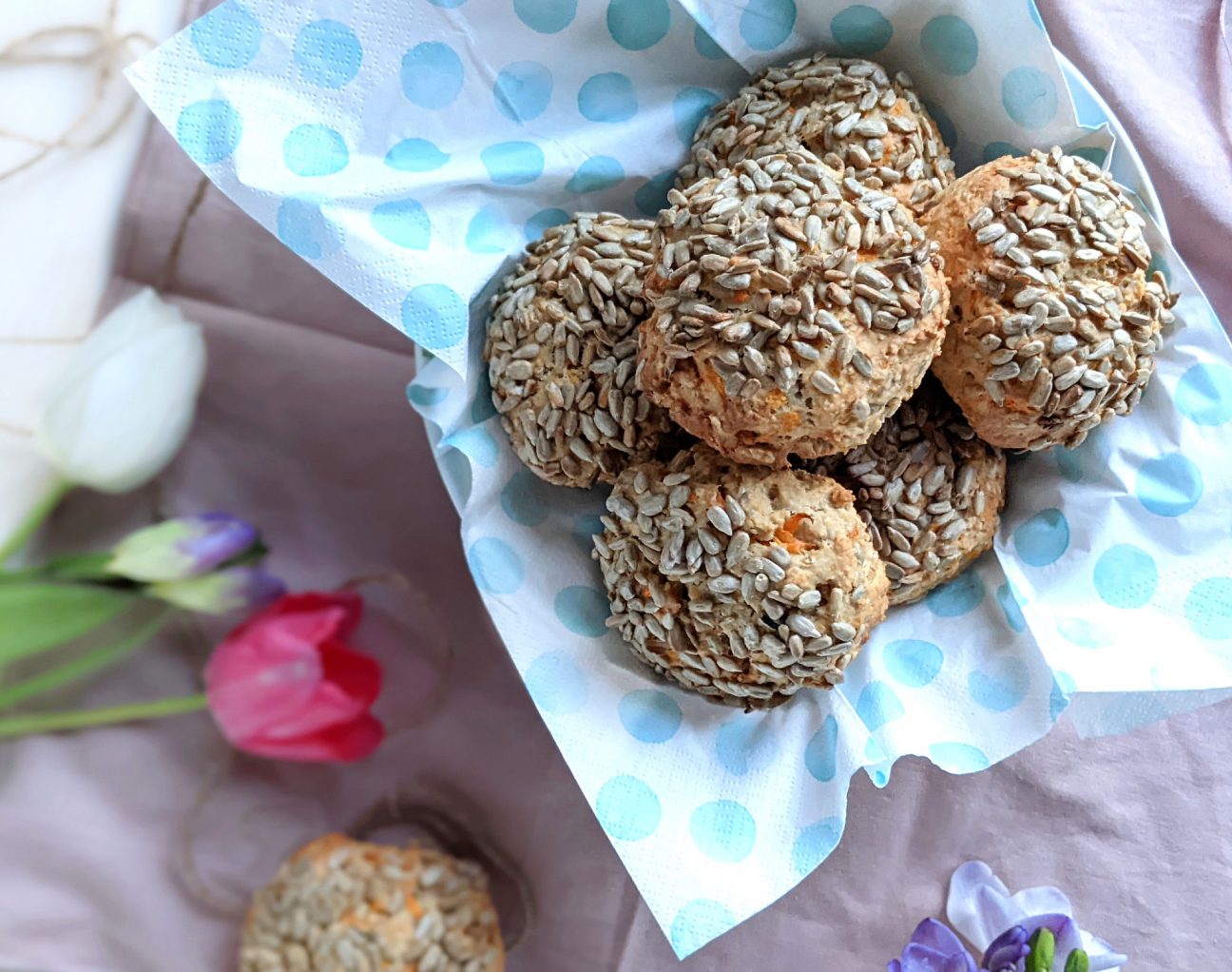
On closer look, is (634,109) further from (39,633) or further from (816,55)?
(39,633)

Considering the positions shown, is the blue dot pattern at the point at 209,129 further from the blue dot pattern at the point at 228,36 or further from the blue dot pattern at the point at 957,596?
the blue dot pattern at the point at 957,596

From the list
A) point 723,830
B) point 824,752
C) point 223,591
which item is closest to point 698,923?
point 723,830

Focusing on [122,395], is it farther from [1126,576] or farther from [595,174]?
[1126,576]

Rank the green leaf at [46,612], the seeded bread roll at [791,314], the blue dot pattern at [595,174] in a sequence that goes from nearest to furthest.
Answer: the seeded bread roll at [791,314]
the blue dot pattern at [595,174]
the green leaf at [46,612]

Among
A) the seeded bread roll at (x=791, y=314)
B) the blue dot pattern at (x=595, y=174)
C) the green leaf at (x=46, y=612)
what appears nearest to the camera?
the seeded bread roll at (x=791, y=314)

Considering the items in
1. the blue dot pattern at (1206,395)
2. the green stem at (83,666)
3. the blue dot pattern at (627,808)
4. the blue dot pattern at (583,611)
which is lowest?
the green stem at (83,666)

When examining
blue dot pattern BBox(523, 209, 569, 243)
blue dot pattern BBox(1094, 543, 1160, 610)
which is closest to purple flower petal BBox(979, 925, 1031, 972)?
blue dot pattern BBox(1094, 543, 1160, 610)

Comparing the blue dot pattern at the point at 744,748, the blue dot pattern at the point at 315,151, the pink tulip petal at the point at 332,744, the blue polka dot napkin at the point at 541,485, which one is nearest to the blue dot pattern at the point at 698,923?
the blue polka dot napkin at the point at 541,485
